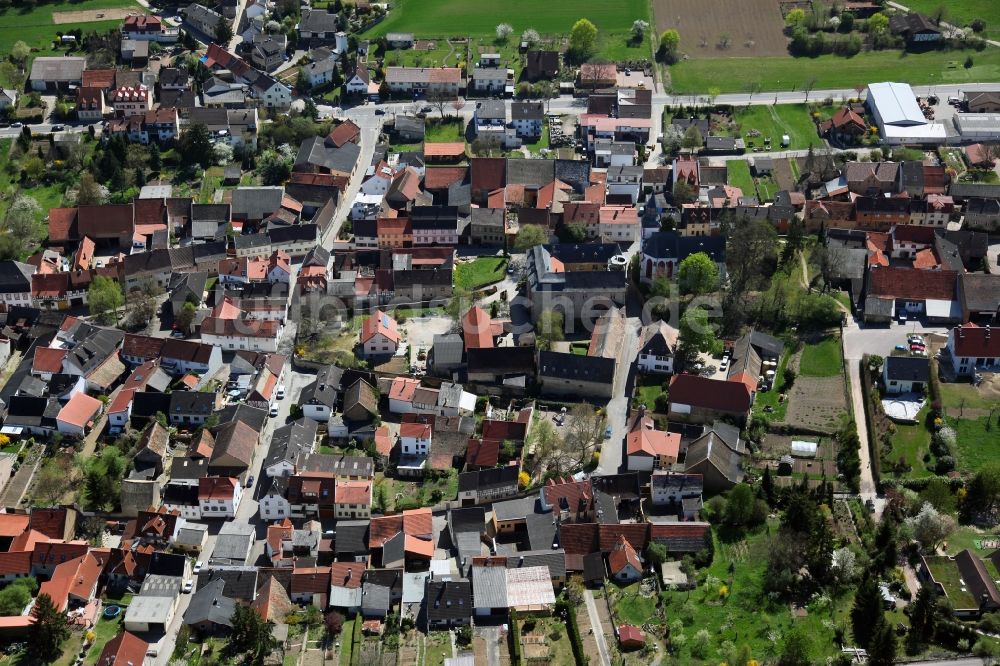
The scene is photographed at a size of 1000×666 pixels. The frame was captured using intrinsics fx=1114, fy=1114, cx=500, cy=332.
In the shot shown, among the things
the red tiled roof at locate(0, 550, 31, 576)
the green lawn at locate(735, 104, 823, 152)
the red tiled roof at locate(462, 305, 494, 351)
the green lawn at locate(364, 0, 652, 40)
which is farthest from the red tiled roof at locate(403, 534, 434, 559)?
the green lawn at locate(364, 0, 652, 40)

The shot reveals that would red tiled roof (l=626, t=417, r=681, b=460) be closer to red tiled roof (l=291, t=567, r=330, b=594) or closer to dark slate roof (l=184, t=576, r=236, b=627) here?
red tiled roof (l=291, t=567, r=330, b=594)

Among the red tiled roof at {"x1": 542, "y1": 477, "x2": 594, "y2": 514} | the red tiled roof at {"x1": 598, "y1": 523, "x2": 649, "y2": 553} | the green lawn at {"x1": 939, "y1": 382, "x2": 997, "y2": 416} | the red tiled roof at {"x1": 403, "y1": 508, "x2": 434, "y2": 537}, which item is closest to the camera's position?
the red tiled roof at {"x1": 598, "y1": 523, "x2": 649, "y2": 553}

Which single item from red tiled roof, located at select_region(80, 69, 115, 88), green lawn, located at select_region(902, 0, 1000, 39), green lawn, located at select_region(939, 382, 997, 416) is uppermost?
green lawn, located at select_region(902, 0, 1000, 39)

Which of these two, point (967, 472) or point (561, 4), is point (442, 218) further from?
point (561, 4)

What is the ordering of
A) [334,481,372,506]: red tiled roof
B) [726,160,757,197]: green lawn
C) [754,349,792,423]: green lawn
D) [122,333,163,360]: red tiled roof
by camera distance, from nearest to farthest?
[334,481,372,506]: red tiled roof
[754,349,792,423]: green lawn
[122,333,163,360]: red tiled roof
[726,160,757,197]: green lawn

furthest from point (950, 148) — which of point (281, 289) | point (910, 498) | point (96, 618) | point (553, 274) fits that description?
point (96, 618)

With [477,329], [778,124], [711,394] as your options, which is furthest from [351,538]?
[778,124]
